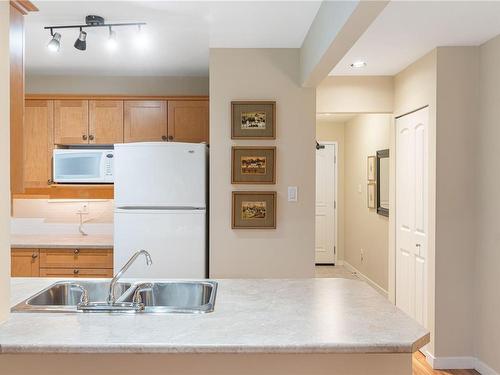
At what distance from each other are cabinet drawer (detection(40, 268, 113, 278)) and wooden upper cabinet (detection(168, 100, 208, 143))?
4.47ft

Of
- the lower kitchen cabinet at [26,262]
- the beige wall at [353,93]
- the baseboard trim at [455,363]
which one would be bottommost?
the baseboard trim at [455,363]

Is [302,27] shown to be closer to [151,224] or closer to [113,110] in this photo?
[151,224]

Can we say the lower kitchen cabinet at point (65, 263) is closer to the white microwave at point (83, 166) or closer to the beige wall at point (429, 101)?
the white microwave at point (83, 166)

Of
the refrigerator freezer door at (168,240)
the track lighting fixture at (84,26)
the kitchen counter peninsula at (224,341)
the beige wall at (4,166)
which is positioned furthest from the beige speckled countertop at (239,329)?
the track lighting fixture at (84,26)

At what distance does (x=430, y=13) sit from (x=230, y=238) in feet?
6.81

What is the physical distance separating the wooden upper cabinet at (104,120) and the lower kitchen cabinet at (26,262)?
1.16 meters

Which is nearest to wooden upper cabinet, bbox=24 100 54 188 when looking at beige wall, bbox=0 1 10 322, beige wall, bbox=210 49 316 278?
beige wall, bbox=210 49 316 278

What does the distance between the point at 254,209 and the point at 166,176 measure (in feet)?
2.43

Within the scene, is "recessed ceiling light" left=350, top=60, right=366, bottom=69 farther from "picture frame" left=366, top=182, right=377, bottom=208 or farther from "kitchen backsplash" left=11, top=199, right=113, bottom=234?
"kitchen backsplash" left=11, top=199, right=113, bottom=234

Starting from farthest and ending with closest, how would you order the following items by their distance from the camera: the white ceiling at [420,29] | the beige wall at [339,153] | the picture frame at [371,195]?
1. the beige wall at [339,153]
2. the picture frame at [371,195]
3. the white ceiling at [420,29]

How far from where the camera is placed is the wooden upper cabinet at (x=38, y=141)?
4008 millimetres

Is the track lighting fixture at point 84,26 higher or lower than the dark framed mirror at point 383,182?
higher

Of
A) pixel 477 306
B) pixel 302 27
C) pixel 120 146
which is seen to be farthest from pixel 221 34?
pixel 477 306

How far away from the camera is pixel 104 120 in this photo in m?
4.05
